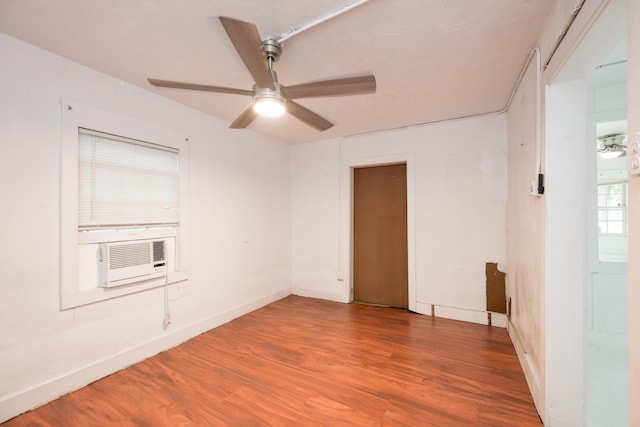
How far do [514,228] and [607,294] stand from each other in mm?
1111

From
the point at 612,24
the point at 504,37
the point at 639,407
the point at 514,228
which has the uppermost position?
the point at 504,37

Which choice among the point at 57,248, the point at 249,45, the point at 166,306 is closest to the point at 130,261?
the point at 57,248

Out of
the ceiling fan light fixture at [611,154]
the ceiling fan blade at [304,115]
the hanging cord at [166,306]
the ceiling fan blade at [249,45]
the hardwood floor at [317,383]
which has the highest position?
the ceiling fan blade at [249,45]

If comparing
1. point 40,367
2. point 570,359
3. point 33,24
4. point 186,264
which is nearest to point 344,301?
point 186,264

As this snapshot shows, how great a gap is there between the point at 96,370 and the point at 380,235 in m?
3.31

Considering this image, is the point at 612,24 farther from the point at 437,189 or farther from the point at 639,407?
the point at 437,189

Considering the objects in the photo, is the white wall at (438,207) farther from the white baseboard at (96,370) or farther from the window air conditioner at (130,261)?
the window air conditioner at (130,261)

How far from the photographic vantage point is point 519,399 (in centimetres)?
184

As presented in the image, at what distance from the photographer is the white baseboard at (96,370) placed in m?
1.75

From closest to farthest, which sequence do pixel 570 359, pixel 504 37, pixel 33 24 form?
pixel 570 359
pixel 33 24
pixel 504 37

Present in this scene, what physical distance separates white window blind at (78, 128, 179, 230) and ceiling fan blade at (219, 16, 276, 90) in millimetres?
1547

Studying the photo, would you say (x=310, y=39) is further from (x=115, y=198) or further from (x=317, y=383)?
(x=317, y=383)

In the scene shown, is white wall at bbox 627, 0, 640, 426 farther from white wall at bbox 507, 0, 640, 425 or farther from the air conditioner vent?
the air conditioner vent

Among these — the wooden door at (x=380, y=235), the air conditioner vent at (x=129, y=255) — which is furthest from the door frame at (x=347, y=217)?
the air conditioner vent at (x=129, y=255)
